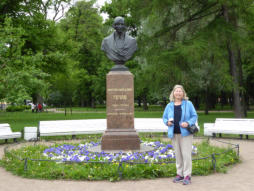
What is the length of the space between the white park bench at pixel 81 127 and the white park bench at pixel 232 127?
191 centimetres

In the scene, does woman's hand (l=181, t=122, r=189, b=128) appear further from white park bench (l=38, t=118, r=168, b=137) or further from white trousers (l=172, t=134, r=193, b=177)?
white park bench (l=38, t=118, r=168, b=137)

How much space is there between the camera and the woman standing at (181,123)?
18.5 ft

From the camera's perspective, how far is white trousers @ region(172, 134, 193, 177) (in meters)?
5.70

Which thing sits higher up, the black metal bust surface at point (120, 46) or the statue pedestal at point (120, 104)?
the black metal bust surface at point (120, 46)

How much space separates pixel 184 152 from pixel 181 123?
1.89ft

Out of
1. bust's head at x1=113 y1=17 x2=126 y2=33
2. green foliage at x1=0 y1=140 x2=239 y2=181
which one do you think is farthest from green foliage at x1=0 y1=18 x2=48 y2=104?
green foliage at x1=0 y1=140 x2=239 y2=181

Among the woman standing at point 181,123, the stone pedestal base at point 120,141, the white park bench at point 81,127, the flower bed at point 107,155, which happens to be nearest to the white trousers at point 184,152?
the woman standing at point 181,123

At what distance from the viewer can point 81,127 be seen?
13242 millimetres

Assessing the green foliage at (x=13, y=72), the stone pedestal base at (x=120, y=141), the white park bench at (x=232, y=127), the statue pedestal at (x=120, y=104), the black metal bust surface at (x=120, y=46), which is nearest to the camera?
the stone pedestal base at (x=120, y=141)

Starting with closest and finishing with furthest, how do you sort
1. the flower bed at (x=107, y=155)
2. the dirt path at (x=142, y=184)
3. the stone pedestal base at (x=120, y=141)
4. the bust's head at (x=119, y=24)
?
the dirt path at (x=142, y=184) < the flower bed at (x=107, y=155) < the stone pedestal base at (x=120, y=141) < the bust's head at (x=119, y=24)

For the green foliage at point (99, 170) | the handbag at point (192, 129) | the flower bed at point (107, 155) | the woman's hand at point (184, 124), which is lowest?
the green foliage at point (99, 170)

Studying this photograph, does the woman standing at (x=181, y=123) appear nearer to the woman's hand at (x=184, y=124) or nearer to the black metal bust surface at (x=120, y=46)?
the woman's hand at (x=184, y=124)

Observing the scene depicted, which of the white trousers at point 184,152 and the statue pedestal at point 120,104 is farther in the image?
the statue pedestal at point 120,104

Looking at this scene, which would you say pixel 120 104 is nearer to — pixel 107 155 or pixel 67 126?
pixel 107 155
